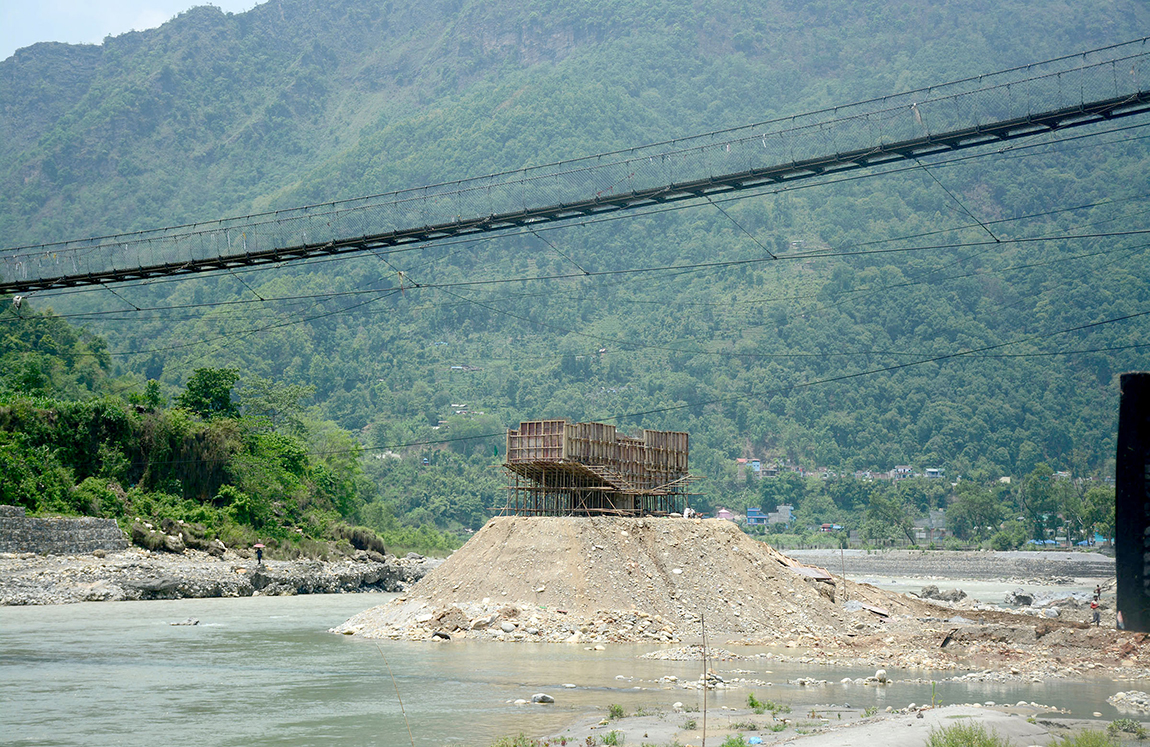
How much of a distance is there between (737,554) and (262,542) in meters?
36.5

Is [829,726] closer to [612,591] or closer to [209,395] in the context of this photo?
[612,591]

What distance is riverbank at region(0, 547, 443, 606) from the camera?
4259 centimetres

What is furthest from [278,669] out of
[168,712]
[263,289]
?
[263,289]

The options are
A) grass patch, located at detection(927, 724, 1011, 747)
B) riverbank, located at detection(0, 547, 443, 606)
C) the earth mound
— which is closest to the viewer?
grass patch, located at detection(927, 724, 1011, 747)

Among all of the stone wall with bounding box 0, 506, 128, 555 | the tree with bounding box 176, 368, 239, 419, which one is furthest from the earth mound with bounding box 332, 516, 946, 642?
the tree with bounding box 176, 368, 239, 419

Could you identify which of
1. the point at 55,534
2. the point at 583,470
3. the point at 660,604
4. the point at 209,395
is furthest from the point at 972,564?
the point at 55,534

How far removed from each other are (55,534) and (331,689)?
3053 cm

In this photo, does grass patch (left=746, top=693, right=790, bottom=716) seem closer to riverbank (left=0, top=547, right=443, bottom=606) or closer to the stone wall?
riverbank (left=0, top=547, right=443, bottom=606)

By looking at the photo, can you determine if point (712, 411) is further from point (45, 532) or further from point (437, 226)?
point (437, 226)

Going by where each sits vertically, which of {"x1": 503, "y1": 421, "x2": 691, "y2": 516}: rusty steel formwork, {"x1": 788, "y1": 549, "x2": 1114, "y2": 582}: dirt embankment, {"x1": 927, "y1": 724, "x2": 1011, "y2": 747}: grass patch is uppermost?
{"x1": 503, "y1": 421, "x2": 691, "y2": 516}: rusty steel formwork

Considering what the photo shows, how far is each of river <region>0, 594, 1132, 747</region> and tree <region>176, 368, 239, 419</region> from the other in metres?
37.8

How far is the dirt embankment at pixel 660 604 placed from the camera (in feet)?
98.0

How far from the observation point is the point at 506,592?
109 ft

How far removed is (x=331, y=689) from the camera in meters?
23.1
